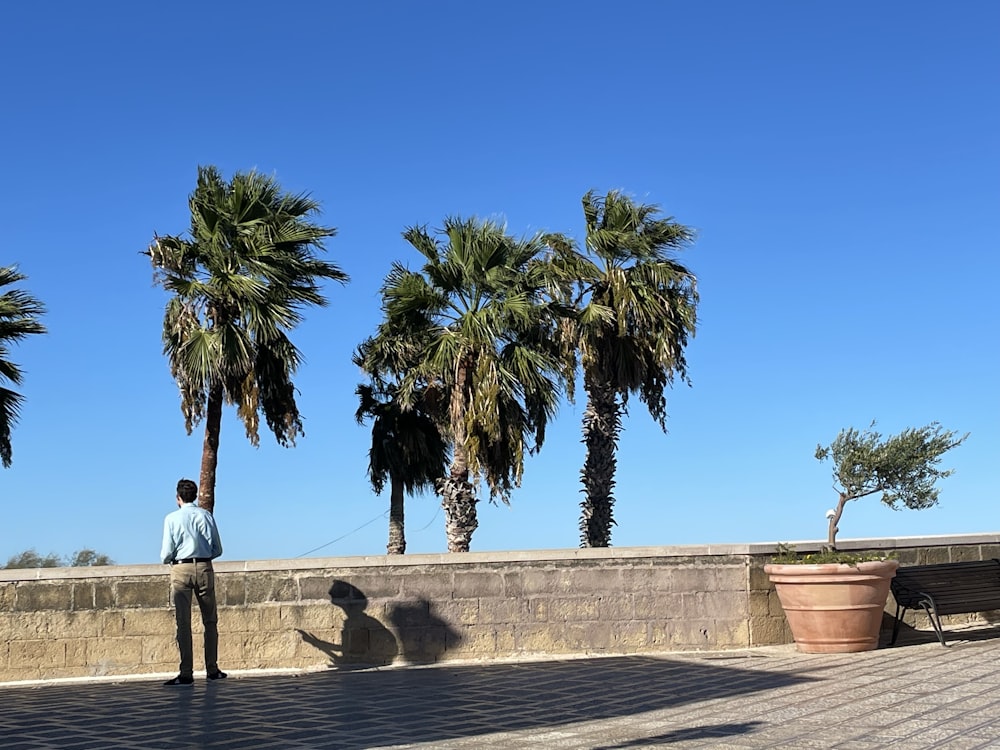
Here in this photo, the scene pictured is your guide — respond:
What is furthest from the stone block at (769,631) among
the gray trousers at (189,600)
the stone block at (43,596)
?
the stone block at (43,596)

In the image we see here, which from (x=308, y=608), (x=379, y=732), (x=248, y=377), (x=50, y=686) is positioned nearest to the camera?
(x=379, y=732)

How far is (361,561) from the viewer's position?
10438 millimetres

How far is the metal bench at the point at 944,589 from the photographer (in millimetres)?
10539

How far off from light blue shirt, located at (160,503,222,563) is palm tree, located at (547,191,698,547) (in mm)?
16271

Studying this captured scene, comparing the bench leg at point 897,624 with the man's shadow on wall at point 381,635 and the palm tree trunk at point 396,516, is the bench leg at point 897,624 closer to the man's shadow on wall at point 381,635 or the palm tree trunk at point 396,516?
the man's shadow on wall at point 381,635

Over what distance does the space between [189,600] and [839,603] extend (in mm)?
5913

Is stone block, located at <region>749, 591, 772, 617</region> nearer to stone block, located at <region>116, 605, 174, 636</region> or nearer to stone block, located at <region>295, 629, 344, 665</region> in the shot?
stone block, located at <region>295, 629, 344, 665</region>

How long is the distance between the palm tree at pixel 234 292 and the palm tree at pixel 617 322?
7.23 metres

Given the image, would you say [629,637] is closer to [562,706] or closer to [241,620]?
[562,706]

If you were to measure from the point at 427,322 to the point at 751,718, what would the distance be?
15970 mm

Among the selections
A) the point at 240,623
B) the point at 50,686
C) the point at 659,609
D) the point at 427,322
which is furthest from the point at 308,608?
the point at 427,322

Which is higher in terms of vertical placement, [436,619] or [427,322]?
[427,322]

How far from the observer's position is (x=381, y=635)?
10359 millimetres

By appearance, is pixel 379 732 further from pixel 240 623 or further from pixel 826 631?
pixel 826 631
